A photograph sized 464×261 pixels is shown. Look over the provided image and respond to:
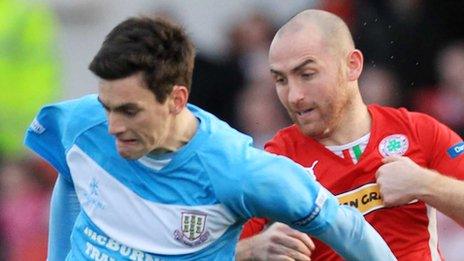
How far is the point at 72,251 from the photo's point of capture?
507cm

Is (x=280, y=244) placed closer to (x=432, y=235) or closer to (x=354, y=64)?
(x=432, y=235)

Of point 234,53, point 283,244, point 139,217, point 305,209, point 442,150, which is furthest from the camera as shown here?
point 234,53

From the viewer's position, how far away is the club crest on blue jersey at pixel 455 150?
5.45 metres

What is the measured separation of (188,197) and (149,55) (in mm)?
481

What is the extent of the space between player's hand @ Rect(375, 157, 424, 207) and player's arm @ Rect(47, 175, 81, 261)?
108cm

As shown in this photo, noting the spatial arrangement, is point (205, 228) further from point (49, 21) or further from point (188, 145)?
point (49, 21)

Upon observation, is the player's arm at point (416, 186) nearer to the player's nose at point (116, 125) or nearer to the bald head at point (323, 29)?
the bald head at point (323, 29)

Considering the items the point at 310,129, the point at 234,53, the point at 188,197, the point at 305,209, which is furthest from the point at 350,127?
the point at 234,53

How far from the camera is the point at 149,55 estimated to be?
4738 mm

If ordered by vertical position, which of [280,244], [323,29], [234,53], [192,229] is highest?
[323,29]

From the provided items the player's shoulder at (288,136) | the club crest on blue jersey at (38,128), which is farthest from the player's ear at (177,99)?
the player's shoulder at (288,136)

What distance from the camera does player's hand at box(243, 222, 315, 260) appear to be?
16.5 ft

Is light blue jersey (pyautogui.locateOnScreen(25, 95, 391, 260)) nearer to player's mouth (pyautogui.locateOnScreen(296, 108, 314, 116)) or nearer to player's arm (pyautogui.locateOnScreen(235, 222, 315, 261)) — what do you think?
player's arm (pyautogui.locateOnScreen(235, 222, 315, 261))

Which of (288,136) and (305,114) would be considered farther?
(288,136)
